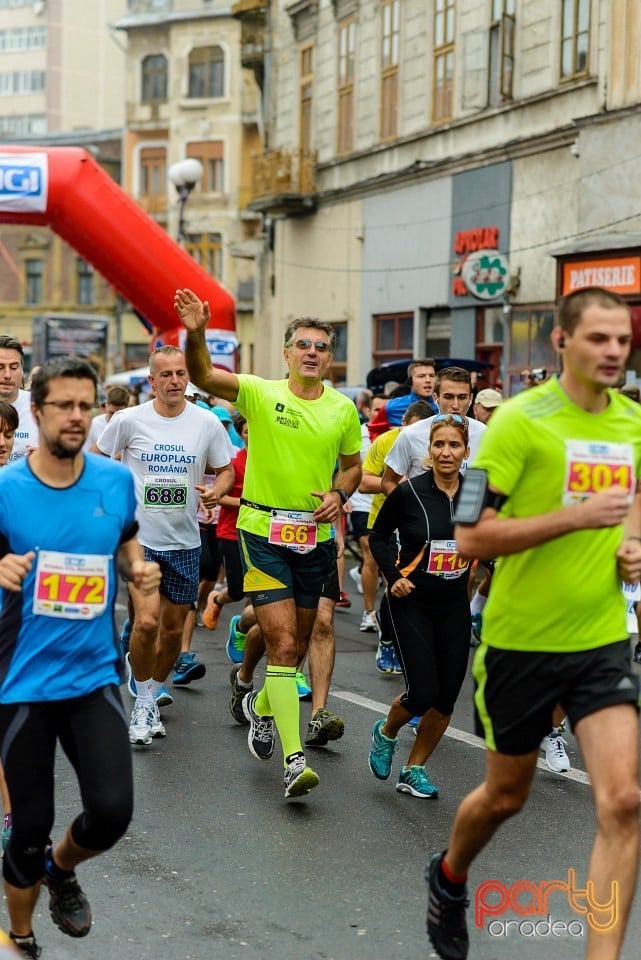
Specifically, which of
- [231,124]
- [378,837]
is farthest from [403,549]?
[231,124]

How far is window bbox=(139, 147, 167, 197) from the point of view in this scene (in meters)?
63.1

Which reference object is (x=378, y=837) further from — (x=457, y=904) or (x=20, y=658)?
(x=20, y=658)

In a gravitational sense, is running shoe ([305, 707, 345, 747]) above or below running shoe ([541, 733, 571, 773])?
above

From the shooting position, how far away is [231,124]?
59.8 m

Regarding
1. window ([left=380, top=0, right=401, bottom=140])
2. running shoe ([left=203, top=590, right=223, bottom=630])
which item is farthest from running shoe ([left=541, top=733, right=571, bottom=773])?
window ([left=380, top=0, right=401, bottom=140])

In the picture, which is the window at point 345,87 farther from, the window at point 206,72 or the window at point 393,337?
the window at point 206,72

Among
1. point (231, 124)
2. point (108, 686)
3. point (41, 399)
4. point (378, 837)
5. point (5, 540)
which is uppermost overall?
point (231, 124)

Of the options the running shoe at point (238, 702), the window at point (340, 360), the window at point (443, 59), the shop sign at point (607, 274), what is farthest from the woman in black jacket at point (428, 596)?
the window at point (340, 360)

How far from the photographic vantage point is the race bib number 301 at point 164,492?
27.0 ft

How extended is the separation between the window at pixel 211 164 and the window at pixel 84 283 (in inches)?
466

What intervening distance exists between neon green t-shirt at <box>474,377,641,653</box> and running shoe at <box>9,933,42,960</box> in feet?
5.50

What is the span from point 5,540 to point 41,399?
0.43 m

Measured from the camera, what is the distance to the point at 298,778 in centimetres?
675

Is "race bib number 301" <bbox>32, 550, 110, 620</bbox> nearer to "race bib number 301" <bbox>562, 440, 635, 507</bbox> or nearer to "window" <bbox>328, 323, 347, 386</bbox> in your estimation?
"race bib number 301" <bbox>562, 440, 635, 507</bbox>
